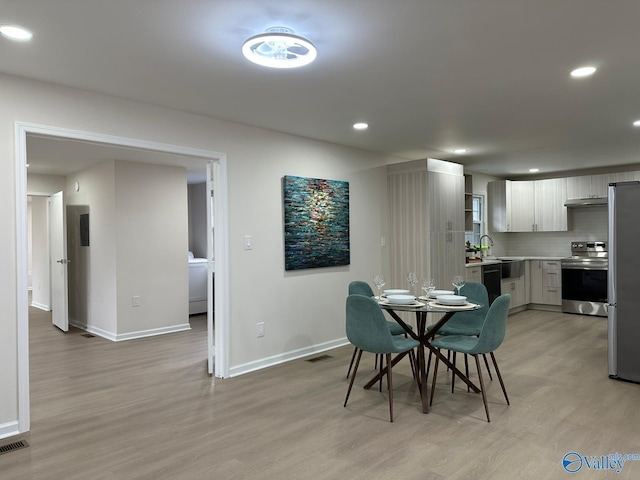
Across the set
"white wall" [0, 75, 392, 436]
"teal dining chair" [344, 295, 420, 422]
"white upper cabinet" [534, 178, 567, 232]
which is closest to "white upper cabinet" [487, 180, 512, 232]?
"white upper cabinet" [534, 178, 567, 232]

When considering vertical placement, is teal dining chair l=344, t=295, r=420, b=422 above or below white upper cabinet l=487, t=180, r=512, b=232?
below

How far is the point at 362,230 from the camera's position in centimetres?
574

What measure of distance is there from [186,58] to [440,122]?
8.47 feet

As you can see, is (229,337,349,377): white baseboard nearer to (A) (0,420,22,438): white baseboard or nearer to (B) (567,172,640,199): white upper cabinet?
(A) (0,420,22,438): white baseboard

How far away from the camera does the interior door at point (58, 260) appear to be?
6359 millimetres

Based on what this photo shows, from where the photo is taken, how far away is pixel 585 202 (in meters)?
7.34

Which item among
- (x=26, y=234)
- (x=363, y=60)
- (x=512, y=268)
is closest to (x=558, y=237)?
(x=512, y=268)

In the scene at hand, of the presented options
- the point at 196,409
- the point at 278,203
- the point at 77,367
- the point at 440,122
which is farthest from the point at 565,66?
the point at 77,367

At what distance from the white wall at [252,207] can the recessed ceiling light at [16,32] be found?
679 millimetres

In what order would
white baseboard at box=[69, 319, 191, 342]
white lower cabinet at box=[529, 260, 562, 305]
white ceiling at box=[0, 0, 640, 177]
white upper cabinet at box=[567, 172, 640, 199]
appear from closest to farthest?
white ceiling at box=[0, 0, 640, 177]
white baseboard at box=[69, 319, 191, 342]
white upper cabinet at box=[567, 172, 640, 199]
white lower cabinet at box=[529, 260, 562, 305]

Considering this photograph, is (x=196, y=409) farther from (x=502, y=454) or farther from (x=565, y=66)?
(x=565, y=66)

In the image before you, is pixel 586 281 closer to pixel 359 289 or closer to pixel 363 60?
pixel 359 289

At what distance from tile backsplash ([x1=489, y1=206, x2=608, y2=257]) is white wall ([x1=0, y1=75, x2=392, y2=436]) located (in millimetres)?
3722

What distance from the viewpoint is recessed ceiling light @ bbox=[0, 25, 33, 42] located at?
2.37 m
